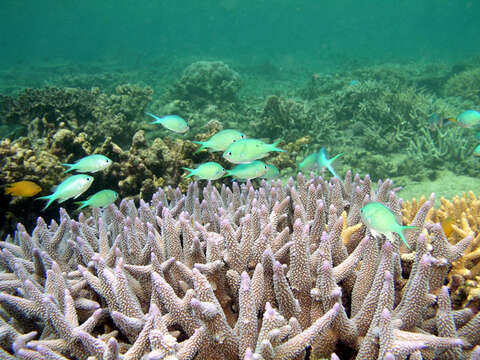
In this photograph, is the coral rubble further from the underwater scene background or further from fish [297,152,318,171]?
fish [297,152,318,171]

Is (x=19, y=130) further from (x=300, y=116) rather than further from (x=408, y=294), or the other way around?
(x=408, y=294)

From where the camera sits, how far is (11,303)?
201 centimetres

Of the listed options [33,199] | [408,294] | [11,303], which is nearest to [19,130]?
[33,199]

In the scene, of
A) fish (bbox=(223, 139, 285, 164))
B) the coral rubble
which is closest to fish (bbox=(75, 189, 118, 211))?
fish (bbox=(223, 139, 285, 164))

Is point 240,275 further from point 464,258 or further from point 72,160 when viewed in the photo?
point 72,160

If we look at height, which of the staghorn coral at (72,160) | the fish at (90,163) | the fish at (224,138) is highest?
the fish at (224,138)

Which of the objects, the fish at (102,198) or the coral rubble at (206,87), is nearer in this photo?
the fish at (102,198)

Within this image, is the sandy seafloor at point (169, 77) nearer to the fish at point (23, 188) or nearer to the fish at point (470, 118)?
the fish at point (470, 118)

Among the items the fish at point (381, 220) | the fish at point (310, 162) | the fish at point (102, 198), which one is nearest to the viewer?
the fish at point (381, 220)

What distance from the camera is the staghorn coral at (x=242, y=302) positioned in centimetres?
158

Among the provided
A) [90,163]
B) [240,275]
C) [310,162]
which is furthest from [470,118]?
[90,163]

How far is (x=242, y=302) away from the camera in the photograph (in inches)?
62.8

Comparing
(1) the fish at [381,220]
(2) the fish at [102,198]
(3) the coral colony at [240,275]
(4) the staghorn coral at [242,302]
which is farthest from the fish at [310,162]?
(2) the fish at [102,198]

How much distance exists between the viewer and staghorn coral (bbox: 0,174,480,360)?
5.19ft
